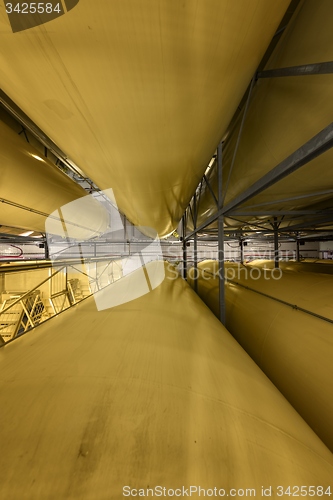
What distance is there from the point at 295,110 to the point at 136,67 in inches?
37.7

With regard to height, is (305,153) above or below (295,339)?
above

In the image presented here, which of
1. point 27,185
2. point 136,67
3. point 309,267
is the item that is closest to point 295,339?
point 136,67

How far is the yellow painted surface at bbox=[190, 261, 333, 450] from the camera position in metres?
1.03

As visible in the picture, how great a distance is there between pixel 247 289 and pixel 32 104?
96.9 inches

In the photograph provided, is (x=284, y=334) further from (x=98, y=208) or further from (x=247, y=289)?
(x=98, y=208)

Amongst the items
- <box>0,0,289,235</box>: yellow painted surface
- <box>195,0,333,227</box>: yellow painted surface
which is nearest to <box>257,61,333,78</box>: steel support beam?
<box>195,0,333,227</box>: yellow painted surface

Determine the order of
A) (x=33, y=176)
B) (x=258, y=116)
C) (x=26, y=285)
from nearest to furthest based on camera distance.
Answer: (x=258, y=116) < (x=33, y=176) < (x=26, y=285)

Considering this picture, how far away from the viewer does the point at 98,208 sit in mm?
2930

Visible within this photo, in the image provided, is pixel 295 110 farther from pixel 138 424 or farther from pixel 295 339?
pixel 138 424

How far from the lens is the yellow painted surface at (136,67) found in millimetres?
496

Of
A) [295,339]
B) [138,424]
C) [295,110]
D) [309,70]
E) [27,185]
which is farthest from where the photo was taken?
[27,185]

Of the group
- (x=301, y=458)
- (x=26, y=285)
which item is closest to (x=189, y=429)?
(x=301, y=458)

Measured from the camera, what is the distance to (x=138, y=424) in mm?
540

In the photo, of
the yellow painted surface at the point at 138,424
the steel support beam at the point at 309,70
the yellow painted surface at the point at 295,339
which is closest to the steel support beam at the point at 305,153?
the steel support beam at the point at 309,70
